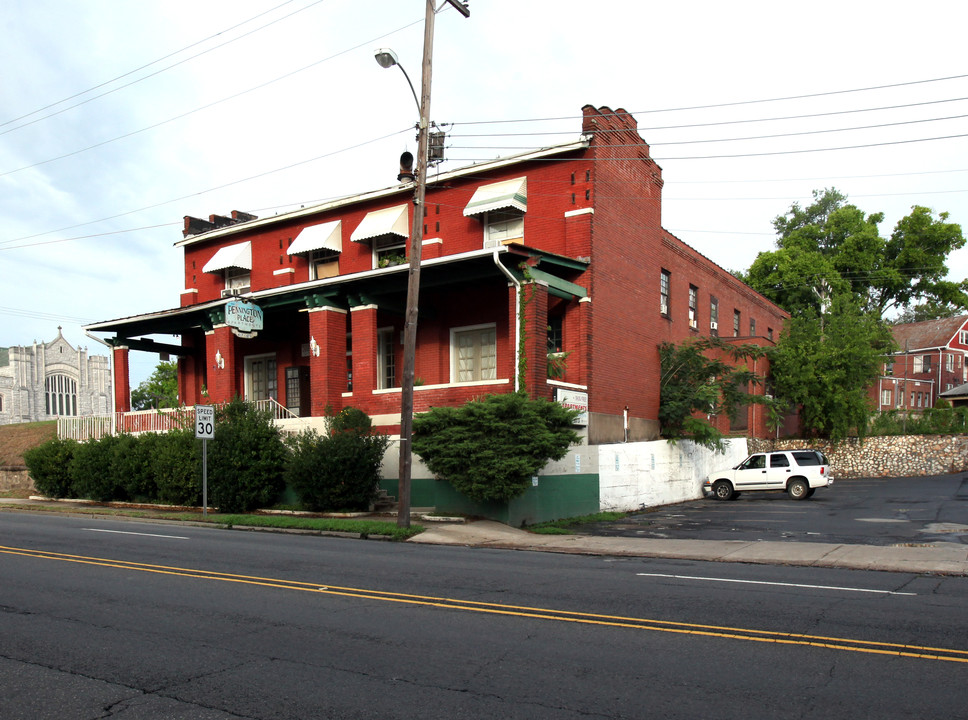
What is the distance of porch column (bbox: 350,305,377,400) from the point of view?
22844 mm

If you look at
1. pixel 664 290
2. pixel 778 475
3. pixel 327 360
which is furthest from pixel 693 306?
pixel 327 360

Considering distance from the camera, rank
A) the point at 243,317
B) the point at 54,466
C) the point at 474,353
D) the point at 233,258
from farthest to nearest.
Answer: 1. the point at 233,258
2. the point at 54,466
3. the point at 243,317
4. the point at 474,353

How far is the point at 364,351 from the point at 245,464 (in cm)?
472

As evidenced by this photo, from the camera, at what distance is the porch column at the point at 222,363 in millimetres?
26219

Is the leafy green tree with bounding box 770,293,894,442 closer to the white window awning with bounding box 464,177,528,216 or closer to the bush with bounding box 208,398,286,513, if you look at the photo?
the white window awning with bounding box 464,177,528,216

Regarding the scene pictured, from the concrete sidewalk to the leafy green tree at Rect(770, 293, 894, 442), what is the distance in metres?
23.6

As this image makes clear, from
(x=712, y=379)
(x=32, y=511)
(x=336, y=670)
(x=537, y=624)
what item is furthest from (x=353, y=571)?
(x=712, y=379)

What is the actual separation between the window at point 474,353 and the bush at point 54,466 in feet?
49.7

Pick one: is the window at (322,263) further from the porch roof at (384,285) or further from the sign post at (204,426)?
the sign post at (204,426)

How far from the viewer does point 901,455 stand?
3928cm

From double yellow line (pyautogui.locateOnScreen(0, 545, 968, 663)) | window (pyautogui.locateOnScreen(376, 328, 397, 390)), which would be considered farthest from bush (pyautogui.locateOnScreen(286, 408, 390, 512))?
double yellow line (pyautogui.locateOnScreen(0, 545, 968, 663))

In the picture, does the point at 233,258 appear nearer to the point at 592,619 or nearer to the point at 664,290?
the point at 664,290

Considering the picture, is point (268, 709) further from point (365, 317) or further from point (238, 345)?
point (238, 345)

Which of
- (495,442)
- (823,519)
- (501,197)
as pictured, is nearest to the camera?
(495,442)
